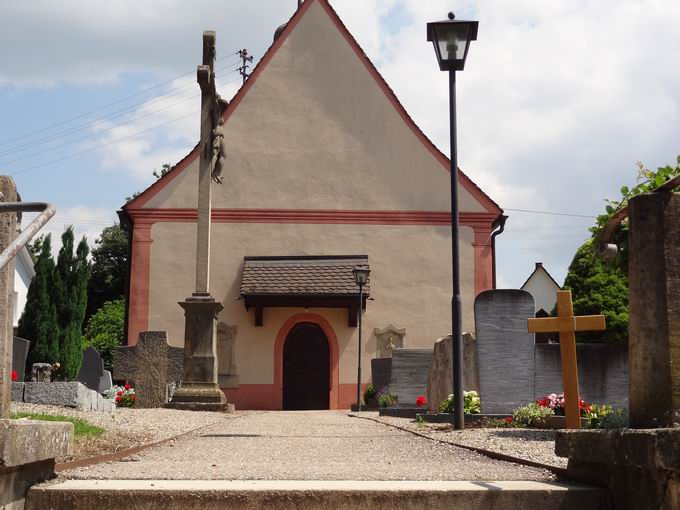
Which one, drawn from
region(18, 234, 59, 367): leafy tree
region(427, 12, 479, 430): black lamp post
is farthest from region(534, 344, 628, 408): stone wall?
region(18, 234, 59, 367): leafy tree

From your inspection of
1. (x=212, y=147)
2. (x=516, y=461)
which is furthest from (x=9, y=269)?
(x=212, y=147)

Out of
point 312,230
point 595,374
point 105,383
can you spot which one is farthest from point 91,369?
point 595,374

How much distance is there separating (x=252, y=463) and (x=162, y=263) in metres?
19.8

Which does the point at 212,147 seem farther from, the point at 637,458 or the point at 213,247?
the point at 637,458

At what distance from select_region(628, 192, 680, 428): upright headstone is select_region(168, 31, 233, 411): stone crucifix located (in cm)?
1271

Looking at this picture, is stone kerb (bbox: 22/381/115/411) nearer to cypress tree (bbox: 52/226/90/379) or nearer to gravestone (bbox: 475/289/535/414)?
gravestone (bbox: 475/289/535/414)

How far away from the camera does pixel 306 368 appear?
25672 mm

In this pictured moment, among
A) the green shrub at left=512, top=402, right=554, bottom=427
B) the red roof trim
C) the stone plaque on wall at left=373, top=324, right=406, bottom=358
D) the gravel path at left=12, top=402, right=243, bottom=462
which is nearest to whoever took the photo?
the gravel path at left=12, top=402, right=243, bottom=462

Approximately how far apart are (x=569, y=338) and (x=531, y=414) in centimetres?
253

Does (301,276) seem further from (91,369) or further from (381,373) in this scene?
(91,369)

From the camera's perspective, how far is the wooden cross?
8.39 m

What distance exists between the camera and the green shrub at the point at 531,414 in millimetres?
10734

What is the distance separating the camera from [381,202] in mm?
26062

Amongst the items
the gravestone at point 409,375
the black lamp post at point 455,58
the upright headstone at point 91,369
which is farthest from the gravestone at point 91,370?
the black lamp post at point 455,58
